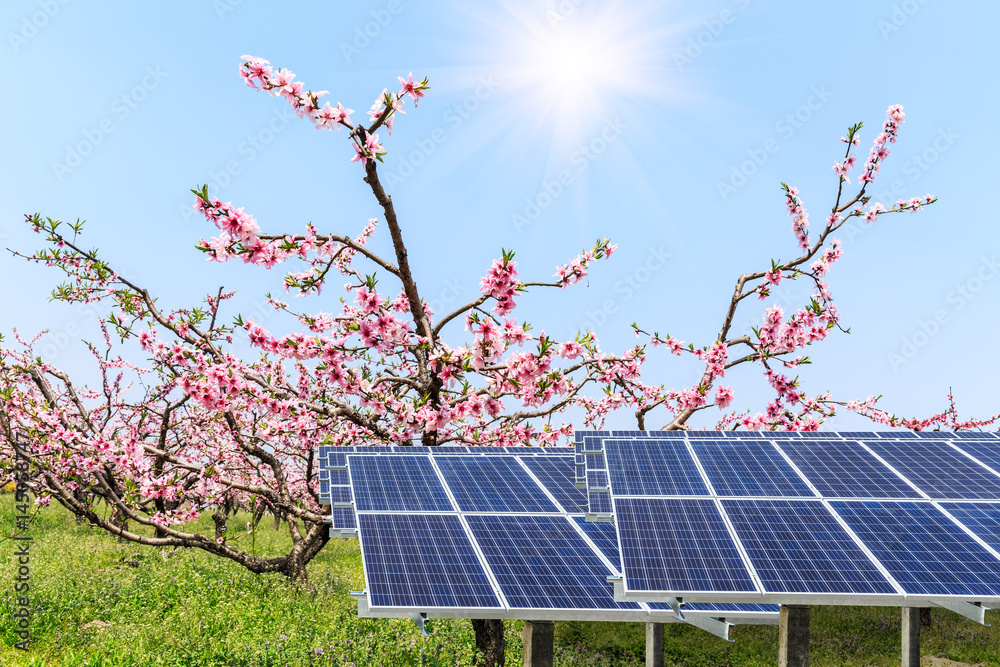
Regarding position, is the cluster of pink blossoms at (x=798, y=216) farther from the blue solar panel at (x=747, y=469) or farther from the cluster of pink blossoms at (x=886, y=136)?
the blue solar panel at (x=747, y=469)

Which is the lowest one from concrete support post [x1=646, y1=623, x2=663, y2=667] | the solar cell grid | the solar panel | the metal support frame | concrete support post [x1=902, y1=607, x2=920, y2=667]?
concrete support post [x1=902, y1=607, x2=920, y2=667]

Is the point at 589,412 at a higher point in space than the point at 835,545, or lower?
higher

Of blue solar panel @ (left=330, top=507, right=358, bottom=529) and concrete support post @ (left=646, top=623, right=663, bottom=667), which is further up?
blue solar panel @ (left=330, top=507, right=358, bottom=529)


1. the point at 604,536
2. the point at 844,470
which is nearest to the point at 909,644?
the point at 844,470

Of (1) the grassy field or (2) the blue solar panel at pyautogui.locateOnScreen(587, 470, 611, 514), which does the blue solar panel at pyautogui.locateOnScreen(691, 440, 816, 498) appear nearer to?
(2) the blue solar panel at pyautogui.locateOnScreen(587, 470, 611, 514)

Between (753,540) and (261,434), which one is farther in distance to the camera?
(261,434)

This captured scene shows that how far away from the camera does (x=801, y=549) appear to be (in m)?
5.77

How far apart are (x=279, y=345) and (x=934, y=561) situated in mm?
8709

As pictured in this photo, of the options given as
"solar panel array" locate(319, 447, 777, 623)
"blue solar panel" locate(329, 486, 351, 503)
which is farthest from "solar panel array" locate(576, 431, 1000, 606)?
"blue solar panel" locate(329, 486, 351, 503)

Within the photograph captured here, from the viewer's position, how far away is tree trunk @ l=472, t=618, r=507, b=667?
10305 mm

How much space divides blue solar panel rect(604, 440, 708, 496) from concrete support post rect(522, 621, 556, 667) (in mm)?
1471

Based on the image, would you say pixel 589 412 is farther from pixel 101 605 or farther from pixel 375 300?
pixel 101 605

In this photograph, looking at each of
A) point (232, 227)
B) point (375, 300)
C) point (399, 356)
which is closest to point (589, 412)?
point (399, 356)

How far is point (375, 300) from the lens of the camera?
32.9 feet
